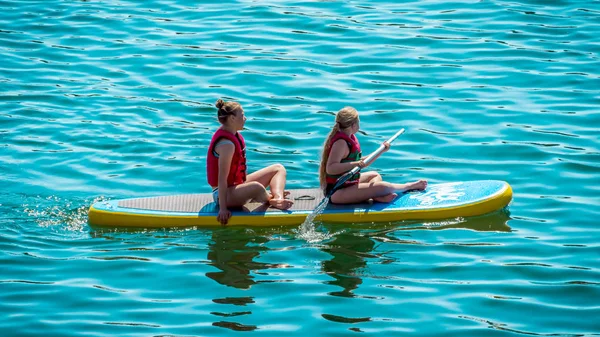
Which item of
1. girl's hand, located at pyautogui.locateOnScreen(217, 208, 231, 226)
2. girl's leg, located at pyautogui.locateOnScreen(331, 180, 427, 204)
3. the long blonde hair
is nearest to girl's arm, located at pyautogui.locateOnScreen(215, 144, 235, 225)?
girl's hand, located at pyautogui.locateOnScreen(217, 208, 231, 226)

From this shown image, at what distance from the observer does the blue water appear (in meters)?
7.48

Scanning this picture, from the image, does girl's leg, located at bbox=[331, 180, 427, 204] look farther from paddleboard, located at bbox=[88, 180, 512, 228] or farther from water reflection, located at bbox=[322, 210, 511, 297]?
water reflection, located at bbox=[322, 210, 511, 297]

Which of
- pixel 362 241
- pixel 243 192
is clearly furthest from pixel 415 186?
pixel 243 192

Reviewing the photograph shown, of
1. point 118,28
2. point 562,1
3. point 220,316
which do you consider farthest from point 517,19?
point 220,316

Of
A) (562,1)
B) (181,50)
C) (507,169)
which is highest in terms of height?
(562,1)

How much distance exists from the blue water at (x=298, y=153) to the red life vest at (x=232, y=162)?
22.3 inches

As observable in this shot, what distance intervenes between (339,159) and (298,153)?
190cm

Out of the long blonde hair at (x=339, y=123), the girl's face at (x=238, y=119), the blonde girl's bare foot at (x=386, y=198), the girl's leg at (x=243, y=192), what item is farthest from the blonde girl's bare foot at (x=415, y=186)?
the girl's face at (x=238, y=119)

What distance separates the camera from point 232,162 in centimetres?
908

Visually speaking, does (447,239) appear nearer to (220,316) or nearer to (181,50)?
(220,316)

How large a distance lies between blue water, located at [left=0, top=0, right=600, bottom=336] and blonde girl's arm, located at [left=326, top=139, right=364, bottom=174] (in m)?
0.57

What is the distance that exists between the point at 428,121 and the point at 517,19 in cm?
419

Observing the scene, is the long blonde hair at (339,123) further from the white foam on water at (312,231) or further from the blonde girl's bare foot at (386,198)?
the blonde girl's bare foot at (386,198)

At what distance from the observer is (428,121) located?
38.6 ft
